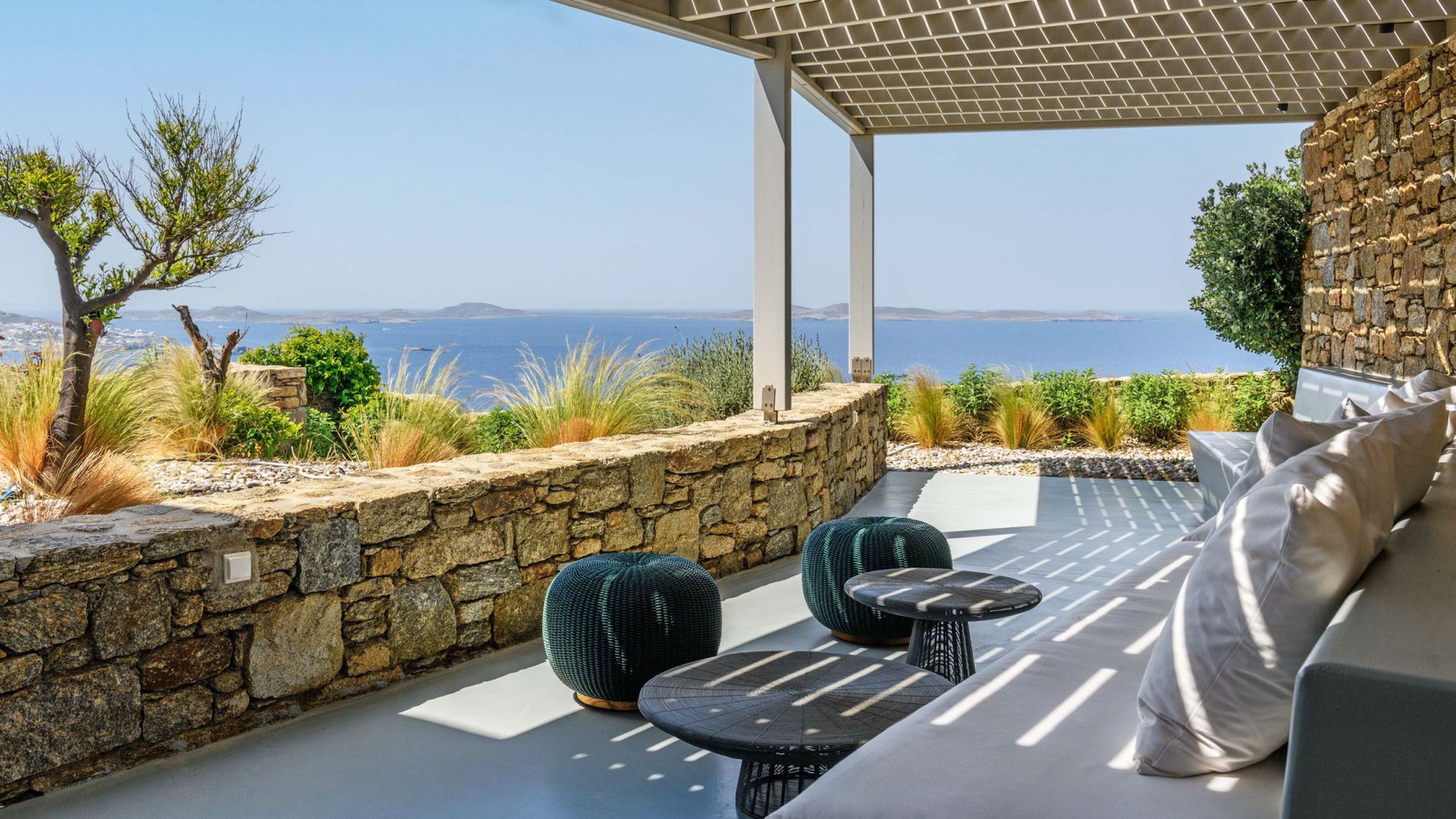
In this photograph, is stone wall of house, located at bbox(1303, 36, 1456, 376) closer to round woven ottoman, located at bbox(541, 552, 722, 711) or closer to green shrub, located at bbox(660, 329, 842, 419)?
green shrub, located at bbox(660, 329, 842, 419)

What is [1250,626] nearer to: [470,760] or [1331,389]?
[470,760]

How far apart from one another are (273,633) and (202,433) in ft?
8.12

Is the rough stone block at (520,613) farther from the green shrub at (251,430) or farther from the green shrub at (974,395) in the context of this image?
the green shrub at (974,395)

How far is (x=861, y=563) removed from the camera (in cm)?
397

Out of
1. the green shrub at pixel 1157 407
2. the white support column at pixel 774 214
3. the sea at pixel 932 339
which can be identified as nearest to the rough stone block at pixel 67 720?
the white support column at pixel 774 214

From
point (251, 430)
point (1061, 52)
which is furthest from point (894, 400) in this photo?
point (251, 430)

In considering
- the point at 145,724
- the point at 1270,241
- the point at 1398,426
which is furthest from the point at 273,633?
the point at 1270,241

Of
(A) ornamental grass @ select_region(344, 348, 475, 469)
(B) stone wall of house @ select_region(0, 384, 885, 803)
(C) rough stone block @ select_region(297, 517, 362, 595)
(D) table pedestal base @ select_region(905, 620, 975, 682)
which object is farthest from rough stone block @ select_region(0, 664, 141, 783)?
(D) table pedestal base @ select_region(905, 620, 975, 682)

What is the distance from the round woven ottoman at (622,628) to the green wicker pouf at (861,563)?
2.47 ft

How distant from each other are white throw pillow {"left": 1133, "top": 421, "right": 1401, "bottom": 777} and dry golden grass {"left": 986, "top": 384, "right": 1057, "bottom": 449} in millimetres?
8093

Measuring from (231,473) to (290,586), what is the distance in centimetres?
176

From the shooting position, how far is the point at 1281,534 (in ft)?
5.09

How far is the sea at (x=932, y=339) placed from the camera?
116 ft

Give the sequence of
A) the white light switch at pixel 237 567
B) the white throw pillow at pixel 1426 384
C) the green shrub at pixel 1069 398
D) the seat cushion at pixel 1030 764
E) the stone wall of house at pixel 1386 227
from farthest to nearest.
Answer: the green shrub at pixel 1069 398, the stone wall of house at pixel 1386 227, the white throw pillow at pixel 1426 384, the white light switch at pixel 237 567, the seat cushion at pixel 1030 764
